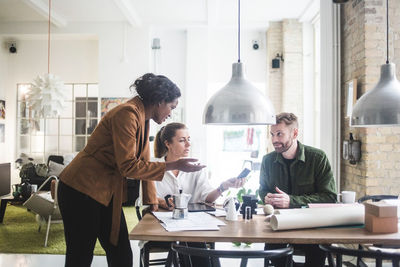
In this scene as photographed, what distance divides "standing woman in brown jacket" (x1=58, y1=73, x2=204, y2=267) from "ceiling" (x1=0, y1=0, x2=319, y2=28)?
489cm

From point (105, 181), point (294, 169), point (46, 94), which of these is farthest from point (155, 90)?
point (46, 94)

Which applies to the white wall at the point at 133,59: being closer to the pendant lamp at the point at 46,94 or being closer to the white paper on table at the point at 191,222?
the pendant lamp at the point at 46,94

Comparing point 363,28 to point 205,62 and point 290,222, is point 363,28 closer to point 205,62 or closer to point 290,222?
point 290,222

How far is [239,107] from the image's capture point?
201 cm

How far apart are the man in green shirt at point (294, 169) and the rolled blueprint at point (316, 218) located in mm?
559

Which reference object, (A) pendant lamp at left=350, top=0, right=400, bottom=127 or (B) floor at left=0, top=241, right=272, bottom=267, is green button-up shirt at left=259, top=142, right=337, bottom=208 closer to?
(A) pendant lamp at left=350, top=0, right=400, bottom=127

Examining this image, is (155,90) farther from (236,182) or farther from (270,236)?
(270,236)

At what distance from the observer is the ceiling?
6781mm

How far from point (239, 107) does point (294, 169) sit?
0.88 m

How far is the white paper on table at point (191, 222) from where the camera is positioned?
1841mm

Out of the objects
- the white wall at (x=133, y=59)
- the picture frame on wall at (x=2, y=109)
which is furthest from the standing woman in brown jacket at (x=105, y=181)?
the picture frame on wall at (x=2, y=109)

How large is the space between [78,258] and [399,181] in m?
2.88

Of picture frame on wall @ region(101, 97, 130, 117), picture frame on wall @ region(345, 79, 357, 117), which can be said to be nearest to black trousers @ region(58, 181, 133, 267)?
picture frame on wall @ region(345, 79, 357, 117)

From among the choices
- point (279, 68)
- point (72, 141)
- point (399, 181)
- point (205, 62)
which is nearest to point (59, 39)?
point (72, 141)
